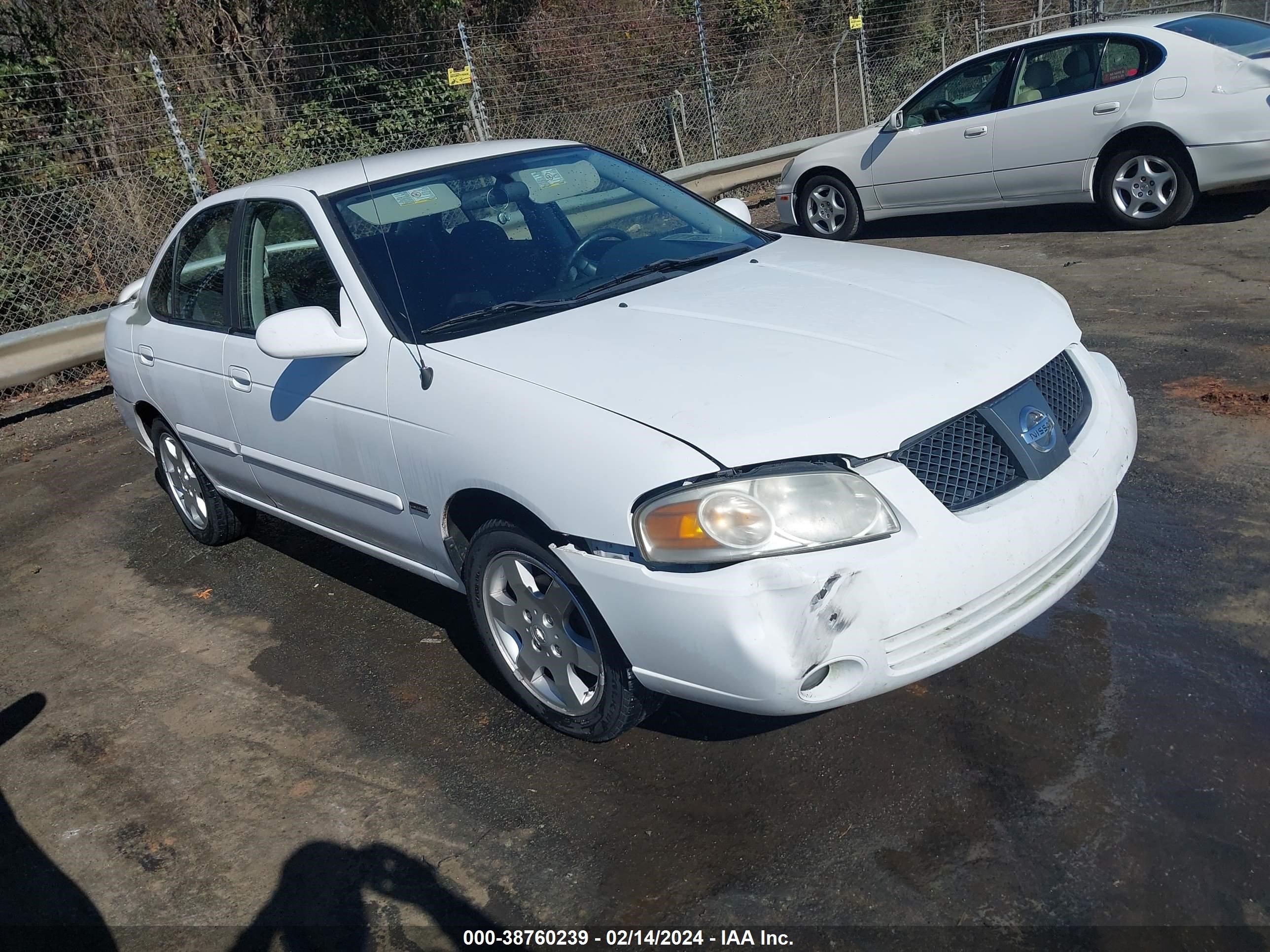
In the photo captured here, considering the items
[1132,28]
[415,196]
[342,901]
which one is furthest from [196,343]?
[1132,28]

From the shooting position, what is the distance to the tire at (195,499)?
5441 mm

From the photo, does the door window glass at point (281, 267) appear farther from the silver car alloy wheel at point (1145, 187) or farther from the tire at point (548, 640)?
the silver car alloy wheel at point (1145, 187)

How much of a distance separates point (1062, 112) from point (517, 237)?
6224 millimetres

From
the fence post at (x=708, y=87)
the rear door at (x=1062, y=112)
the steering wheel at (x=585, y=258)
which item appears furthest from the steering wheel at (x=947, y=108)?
the steering wheel at (x=585, y=258)

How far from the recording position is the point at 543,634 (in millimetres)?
3408

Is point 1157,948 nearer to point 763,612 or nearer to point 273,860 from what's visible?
Answer: point 763,612

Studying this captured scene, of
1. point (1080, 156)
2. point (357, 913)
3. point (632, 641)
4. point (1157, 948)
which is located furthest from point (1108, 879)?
point (1080, 156)

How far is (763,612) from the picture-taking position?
2.71 m

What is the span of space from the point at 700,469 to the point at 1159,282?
572 centimetres

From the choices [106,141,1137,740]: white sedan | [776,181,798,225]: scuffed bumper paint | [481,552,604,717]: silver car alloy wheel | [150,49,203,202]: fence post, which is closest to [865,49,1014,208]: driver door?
[776,181,798,225]: scuffed bumper paint

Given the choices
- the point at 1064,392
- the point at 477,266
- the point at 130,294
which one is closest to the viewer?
the point at 1064,392

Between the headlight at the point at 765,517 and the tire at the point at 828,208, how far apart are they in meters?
8.00

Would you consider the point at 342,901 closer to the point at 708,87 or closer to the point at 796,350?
the point at 796,350

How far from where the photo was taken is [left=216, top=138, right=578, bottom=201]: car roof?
429cm
